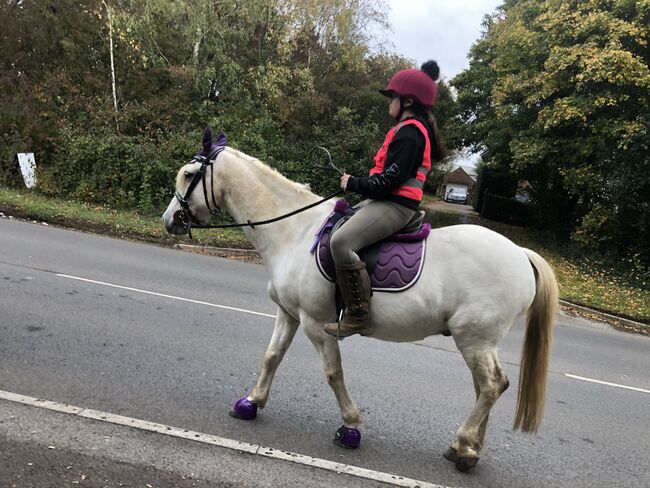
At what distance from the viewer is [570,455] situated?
3.70m

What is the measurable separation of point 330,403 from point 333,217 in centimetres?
173

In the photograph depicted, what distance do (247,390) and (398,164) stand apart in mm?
2408

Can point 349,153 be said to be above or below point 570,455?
above

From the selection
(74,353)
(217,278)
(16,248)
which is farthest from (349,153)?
(74,353)

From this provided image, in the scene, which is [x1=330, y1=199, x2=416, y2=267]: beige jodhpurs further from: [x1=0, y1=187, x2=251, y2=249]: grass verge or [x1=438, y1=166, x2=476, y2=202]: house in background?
[x1=438, y1=166, x2=476, y2=202]: house in background

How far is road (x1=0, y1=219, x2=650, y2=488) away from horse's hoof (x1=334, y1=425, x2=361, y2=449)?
0.21 feet

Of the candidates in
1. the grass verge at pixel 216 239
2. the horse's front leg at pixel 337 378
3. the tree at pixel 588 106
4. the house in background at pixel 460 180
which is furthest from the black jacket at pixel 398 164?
the house in background at pixel 460 180

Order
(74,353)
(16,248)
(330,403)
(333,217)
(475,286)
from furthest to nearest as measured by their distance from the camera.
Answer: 1. (16,248)
2. (74,353)
3. (330,403)
4. (333,217)
5. (475,286)

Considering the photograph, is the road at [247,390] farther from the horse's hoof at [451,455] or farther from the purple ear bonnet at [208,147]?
the purple ear bonnet at [208,147]

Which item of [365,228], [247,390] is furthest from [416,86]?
[247,390]

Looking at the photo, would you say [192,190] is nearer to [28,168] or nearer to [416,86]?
[416,86]

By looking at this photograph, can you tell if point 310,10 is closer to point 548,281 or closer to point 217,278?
point 217,278

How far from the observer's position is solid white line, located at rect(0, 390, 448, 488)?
10.2ft

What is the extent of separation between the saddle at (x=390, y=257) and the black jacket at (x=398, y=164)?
318 mm
